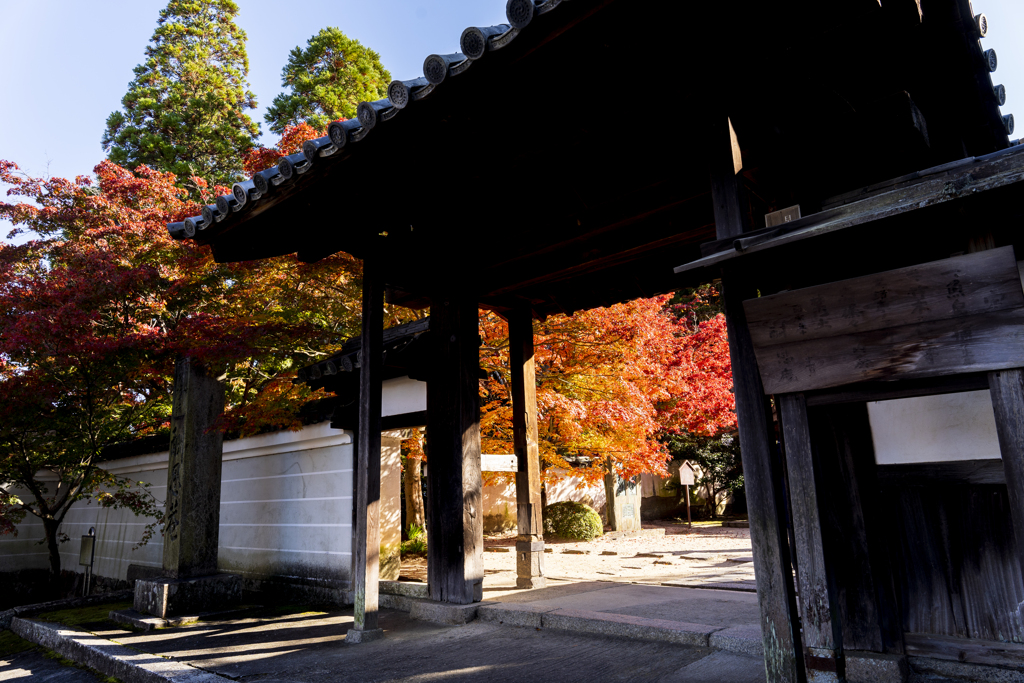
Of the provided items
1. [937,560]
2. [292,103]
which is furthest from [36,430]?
[292,103]

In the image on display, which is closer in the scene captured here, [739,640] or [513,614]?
[739,640]

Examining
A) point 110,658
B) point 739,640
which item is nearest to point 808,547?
point 739,640

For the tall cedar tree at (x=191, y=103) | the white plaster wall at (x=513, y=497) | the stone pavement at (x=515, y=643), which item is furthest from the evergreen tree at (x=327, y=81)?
the stone pavement at (x=515, y=643)

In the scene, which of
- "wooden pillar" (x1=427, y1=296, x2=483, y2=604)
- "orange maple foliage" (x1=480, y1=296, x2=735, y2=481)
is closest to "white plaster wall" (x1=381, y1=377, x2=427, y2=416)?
"wooden pillar" (x1=427, y1=296, x2=483, y2=604)

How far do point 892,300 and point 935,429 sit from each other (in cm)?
112

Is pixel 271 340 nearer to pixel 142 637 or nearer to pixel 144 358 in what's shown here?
pixel 144 358

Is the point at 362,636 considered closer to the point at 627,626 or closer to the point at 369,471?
the point at 369,471

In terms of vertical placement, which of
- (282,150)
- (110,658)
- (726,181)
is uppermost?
(282,150)

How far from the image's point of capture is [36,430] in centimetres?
901

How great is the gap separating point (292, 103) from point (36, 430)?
53.8ft

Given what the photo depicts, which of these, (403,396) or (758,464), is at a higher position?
(403,396)

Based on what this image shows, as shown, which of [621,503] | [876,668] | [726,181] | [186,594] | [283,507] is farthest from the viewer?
[621,503]

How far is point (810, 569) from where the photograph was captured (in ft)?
10.3

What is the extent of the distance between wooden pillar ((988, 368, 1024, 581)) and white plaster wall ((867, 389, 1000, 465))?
0.83m
